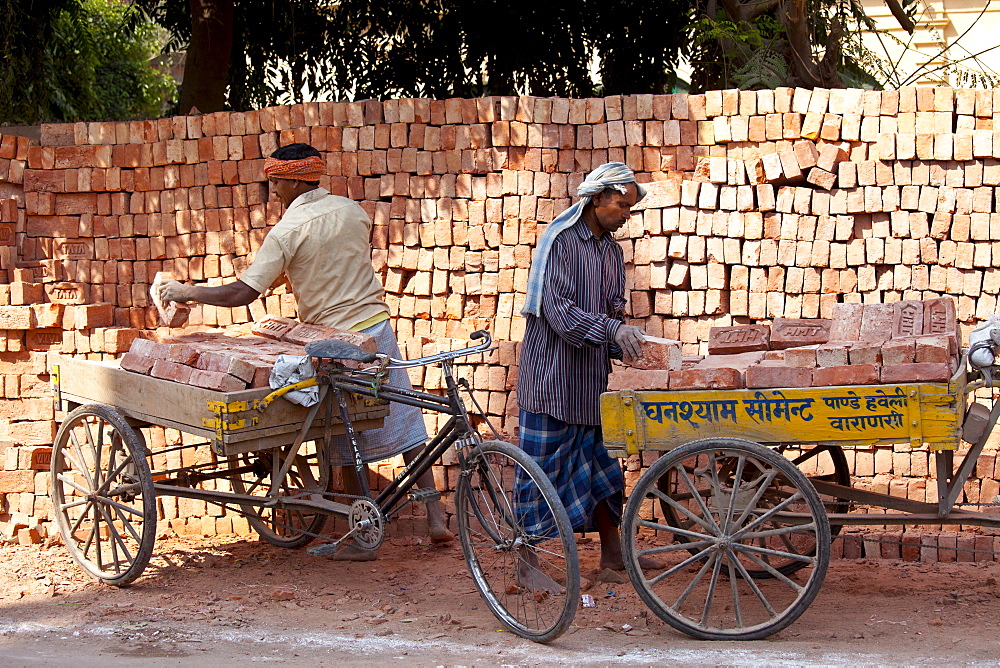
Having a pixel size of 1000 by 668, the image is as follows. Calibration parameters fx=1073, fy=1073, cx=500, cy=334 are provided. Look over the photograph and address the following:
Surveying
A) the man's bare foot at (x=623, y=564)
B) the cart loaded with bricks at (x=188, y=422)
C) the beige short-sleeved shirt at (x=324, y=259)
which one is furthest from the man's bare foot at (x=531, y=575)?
the beige short-sleeved shirt at (x=324, y=259)

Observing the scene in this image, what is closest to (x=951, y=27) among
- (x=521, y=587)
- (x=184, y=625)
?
(x=521, y=587)

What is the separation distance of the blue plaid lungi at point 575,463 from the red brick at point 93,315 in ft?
9.60

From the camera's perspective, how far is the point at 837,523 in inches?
154

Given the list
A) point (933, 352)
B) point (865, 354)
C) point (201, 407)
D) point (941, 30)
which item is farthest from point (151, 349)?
point (941, 30)

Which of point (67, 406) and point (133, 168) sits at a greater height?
point (133, 168)

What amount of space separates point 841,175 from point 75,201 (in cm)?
432

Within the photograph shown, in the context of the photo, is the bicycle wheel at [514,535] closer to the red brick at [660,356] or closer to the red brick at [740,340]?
the red brick at [660,356]

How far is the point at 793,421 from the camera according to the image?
12.3 feet

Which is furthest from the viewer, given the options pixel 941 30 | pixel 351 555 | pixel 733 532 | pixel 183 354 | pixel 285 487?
pixel 941 30

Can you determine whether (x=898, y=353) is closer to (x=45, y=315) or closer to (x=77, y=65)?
(x=45, y=315)

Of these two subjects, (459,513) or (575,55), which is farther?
(575,55)

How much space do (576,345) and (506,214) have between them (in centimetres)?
152

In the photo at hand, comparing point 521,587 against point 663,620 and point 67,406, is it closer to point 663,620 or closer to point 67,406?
point 663,620

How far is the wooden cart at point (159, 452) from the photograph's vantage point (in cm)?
437
